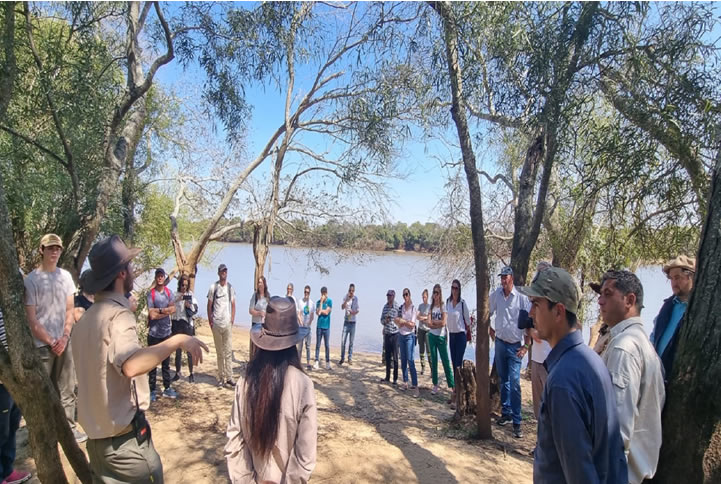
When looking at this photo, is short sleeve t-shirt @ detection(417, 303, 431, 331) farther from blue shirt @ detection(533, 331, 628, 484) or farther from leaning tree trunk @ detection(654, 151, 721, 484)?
blue shirt @ detection(533, 331, 628, 484)

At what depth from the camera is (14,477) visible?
384cm

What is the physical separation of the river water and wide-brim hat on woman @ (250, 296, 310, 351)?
6.72m

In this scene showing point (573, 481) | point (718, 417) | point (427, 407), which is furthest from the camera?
point (427, 407)

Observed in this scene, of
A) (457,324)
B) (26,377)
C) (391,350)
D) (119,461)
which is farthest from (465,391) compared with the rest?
(26,377)

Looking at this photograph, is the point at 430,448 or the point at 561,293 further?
the point at 430,448

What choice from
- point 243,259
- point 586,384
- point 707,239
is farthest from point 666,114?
point 243,259

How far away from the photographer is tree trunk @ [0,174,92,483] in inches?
109

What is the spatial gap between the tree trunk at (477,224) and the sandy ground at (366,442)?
1.60 ft

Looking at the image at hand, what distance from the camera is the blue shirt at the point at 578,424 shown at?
1.81m

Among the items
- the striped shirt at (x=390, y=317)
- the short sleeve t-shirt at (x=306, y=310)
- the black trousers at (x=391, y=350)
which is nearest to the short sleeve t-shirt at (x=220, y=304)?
the short sleeve t-shirt at (x=306, y=310)

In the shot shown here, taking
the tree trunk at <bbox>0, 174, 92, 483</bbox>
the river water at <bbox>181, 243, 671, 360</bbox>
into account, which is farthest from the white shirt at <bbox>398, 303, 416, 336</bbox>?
the tree trunk at <bbox>0, 174, 92, 483</bbox>

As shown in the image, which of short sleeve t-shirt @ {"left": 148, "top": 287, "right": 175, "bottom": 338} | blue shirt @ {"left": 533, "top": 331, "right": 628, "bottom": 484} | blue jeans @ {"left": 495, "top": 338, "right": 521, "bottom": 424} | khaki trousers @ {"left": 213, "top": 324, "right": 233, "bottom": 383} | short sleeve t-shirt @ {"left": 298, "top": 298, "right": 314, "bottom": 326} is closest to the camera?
blue shirt @ {"left": 533, "top": 331, "right": 628, "bottom": 484}

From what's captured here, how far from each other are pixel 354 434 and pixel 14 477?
3362 mm

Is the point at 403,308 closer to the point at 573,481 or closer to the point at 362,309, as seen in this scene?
the point at 573,481
